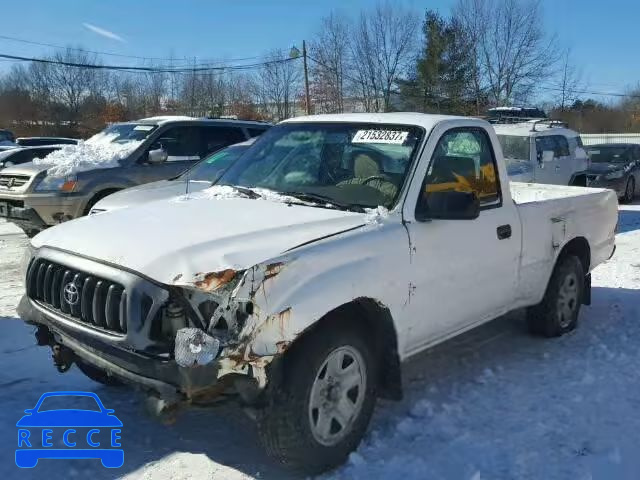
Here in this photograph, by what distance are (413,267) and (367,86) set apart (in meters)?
40.1

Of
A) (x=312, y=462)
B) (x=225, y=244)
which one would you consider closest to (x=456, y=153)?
(x=225, y=244)

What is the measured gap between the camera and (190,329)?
2.89 meters

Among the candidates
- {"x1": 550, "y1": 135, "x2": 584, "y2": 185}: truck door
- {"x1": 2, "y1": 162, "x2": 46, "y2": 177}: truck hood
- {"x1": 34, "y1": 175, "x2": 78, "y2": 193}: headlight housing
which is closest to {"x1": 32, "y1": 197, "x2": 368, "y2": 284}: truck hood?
{"x1": 34, "y1": 175, "x2": 78, "y2": 193}: headlight housing

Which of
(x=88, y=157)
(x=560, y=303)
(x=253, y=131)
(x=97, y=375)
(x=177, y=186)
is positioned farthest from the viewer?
(x=253, y=131)

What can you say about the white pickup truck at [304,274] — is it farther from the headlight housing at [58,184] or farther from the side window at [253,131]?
the side window at [253,131]

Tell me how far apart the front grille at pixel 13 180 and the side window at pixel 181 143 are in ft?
6.46

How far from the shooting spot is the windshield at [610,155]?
17.5 metres

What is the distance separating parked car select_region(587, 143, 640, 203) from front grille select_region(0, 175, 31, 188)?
12.5 m

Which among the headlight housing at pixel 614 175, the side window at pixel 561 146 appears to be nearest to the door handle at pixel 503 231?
the side window at pixel 561 146

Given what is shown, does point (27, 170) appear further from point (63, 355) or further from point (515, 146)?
point (515, 146)

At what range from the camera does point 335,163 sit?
172 inches

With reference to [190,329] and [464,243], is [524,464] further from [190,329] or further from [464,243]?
[190,329]

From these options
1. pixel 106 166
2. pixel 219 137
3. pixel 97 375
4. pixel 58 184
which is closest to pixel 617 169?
pixel 219 137

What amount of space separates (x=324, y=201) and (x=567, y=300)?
2879 millimetres
